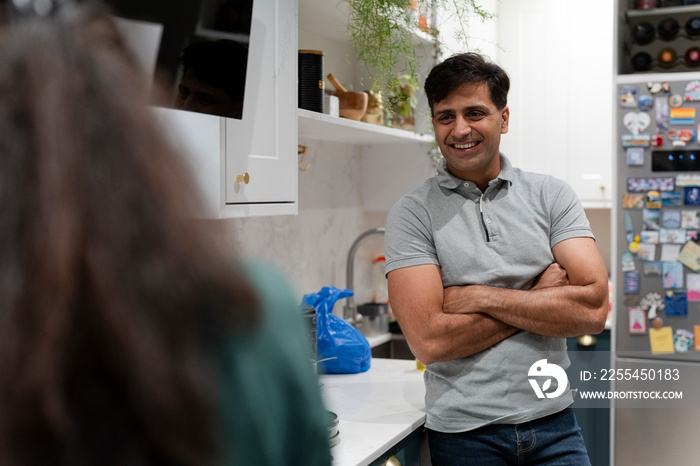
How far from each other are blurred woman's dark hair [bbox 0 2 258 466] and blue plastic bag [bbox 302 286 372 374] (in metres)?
1.91

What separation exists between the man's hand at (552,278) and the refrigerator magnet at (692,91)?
166cm

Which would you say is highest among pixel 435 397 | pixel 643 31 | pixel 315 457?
pixel 643 31

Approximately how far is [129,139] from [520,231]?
4.91 feet

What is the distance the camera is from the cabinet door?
1.69 m

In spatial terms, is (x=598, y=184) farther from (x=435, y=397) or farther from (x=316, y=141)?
(x=435, y=397)

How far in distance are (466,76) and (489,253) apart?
0.49 m

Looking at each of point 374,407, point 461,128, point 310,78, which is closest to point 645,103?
point 461,128

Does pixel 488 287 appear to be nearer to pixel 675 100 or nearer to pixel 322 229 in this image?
pixel 322 229

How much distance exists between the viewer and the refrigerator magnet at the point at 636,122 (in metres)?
3.08

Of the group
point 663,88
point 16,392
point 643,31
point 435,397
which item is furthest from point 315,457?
Answer: point 643,31

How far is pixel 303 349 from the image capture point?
47cm

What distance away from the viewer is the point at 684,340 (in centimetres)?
304

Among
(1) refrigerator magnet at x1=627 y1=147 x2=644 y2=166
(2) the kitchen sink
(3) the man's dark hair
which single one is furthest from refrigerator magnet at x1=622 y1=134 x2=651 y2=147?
(3) the man's dark hair

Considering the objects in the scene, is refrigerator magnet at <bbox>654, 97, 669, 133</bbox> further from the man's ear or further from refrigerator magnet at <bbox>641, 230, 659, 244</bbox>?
the man's ear
